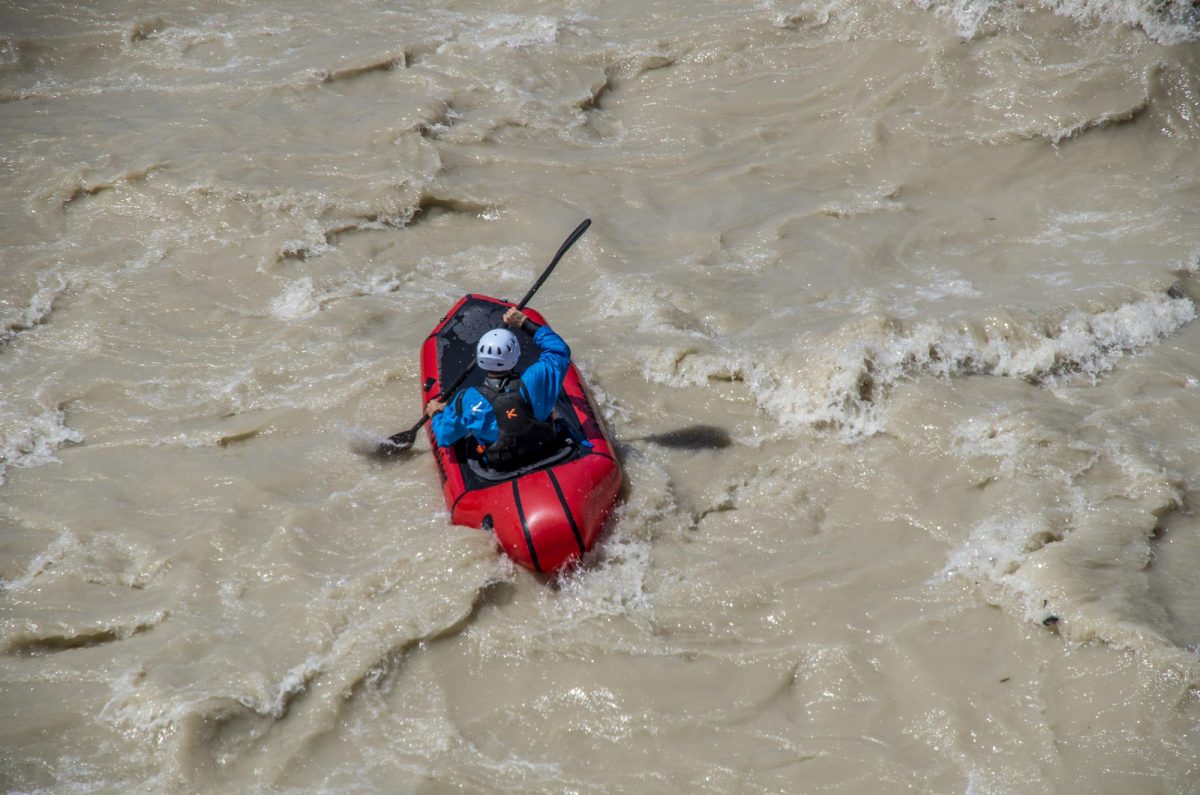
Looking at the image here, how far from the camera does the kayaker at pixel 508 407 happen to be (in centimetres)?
431

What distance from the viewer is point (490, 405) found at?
4418 mm

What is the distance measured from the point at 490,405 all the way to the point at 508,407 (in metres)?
0.11

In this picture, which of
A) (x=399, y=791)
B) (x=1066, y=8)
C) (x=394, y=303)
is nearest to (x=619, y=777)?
(x=399, y=791)

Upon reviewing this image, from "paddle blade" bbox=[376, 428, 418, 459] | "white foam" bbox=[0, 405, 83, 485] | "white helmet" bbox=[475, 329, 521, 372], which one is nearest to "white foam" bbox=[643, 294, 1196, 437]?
"paddle blade" bbox=[376, 428, 418, 459]

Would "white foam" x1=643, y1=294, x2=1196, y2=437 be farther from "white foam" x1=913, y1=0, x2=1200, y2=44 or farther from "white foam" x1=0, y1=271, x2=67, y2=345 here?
"white foam" x1=0, y1=271, x2=67, y2=345

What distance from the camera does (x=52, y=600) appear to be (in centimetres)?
418

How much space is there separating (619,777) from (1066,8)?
8.01m

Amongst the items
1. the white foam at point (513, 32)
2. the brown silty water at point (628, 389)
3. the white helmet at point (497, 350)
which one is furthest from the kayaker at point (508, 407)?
the white foam at point (513, 32)

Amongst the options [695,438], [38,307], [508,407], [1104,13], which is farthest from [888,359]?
[38,307]

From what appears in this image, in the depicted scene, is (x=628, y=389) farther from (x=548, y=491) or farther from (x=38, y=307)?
(x=38, y=307)

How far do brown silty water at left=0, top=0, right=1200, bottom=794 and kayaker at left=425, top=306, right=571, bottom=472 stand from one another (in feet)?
1.49

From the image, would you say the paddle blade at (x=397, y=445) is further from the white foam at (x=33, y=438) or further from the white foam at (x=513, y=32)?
the white foam at (x=513, y=32)

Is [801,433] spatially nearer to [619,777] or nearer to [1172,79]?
[619,777]

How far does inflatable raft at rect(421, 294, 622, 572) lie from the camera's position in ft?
13.9
